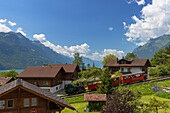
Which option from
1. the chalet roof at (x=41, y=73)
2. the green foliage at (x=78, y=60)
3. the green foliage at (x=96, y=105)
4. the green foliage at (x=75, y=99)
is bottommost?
the green foliage at (x=75, y=99)

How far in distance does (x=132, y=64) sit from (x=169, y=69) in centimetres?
1214

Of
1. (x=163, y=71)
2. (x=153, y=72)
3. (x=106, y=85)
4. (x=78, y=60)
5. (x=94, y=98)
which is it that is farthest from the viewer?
(x=78, y=60)

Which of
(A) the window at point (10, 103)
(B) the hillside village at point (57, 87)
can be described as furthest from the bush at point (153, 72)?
(A) the window at point (10, 103)

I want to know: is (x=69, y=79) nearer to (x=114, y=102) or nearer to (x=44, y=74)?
(x=44, y=74)

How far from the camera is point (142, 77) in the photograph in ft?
119

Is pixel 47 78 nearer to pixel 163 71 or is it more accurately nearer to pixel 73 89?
pixel 73 89

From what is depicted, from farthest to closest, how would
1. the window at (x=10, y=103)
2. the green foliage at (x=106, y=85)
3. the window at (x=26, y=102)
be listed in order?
the green foliage at (x=106, y=85), the window at (x=26, y=102), the window at (x=10, y=103)

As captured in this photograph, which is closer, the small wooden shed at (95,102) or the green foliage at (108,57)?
the small wooden shed at (95,102)

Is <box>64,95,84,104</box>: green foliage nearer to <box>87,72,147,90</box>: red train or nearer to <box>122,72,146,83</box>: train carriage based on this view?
<box>87,72,147,90</box>: red train

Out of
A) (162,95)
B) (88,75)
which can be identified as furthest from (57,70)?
(162,95)

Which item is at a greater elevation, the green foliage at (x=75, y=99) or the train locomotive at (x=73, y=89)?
the train locomotive at (x=73, y=89)

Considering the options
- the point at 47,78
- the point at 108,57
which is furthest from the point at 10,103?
the point at 108,57

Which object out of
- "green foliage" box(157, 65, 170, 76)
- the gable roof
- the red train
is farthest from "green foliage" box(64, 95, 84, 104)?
"green foliage" box(157, 65, 170, 76)

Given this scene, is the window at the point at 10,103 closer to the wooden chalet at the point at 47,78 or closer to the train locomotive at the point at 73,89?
the train locomotive at the point at 73,89
